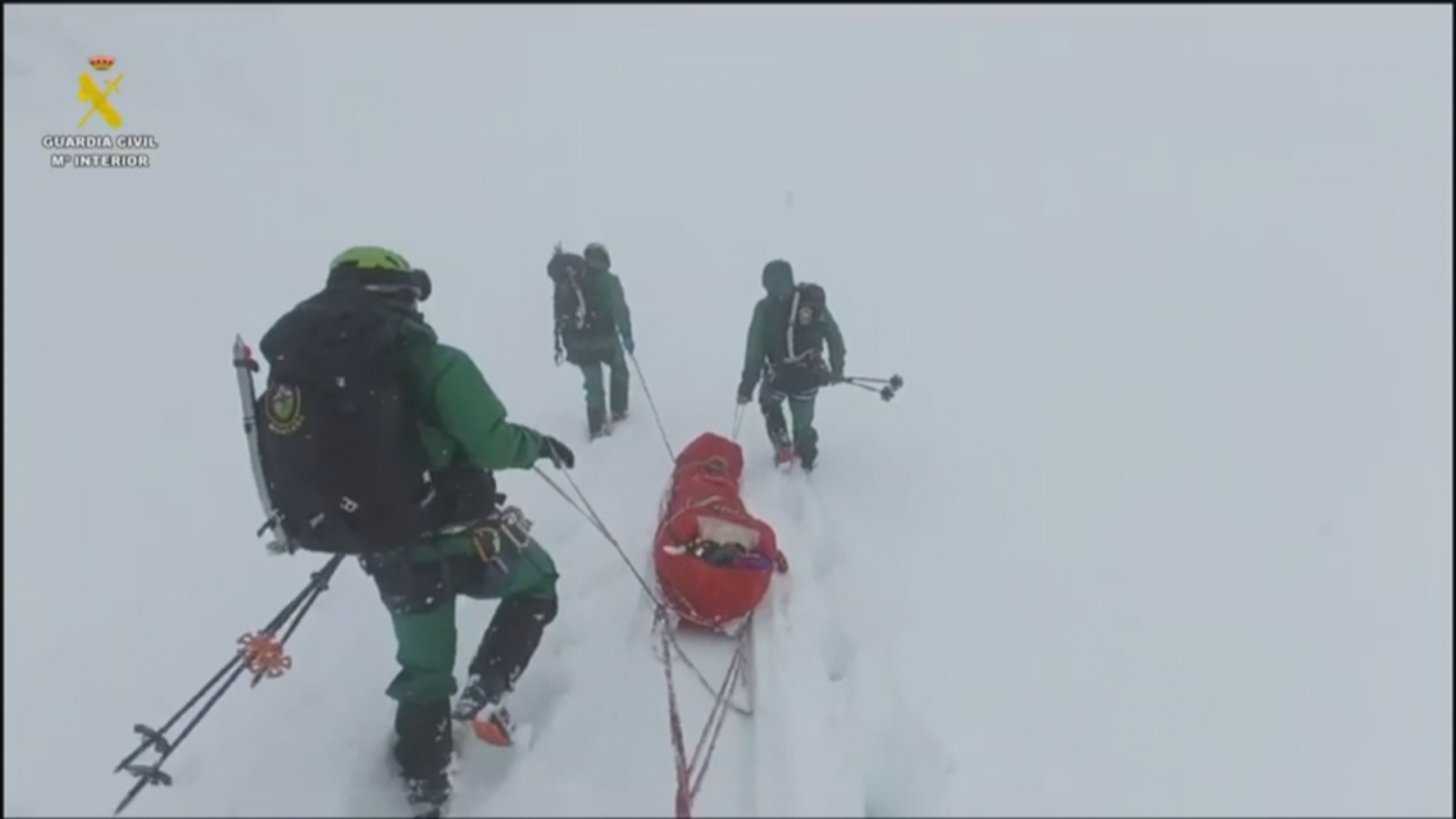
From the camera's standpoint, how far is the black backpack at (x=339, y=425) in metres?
2.46

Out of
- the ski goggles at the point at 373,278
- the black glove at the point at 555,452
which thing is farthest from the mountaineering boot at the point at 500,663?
the ski goggles at the point at 373,278

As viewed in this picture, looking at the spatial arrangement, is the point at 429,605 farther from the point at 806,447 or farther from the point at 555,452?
the point at 806,447

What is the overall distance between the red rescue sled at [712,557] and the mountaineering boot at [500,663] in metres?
0.87

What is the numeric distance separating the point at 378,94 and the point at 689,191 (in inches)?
727

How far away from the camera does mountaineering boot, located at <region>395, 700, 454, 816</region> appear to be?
2857 mm

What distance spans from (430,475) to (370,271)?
0.61 m

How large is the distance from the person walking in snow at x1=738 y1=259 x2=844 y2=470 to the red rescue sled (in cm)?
177

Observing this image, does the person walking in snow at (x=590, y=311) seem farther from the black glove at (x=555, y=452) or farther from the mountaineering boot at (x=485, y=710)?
the mountaineering boot at (x=485, y=710)

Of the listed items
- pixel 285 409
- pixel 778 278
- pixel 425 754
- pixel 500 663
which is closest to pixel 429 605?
pixel 500 663

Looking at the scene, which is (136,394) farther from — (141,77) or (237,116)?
(141,77)

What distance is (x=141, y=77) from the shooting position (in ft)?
103

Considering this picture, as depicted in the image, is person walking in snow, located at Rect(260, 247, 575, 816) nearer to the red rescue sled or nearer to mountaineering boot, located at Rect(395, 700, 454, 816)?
mountaineering boot, located at Rect(395, 700, 454, 816)

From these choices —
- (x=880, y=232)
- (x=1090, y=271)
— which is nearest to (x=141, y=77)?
(x=880, y=232)

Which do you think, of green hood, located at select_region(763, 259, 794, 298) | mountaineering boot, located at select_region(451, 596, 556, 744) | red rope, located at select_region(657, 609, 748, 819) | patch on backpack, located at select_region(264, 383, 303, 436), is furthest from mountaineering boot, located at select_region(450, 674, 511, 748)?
green hood, located at select_region(763, 259, 794, 298)
